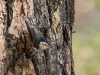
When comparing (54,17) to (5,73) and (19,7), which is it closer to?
(19,7)

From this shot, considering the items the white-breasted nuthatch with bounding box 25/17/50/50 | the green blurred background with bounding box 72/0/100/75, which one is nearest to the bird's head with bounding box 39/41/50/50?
the white-breasted nuthatch with bounding box 25/17/50/50

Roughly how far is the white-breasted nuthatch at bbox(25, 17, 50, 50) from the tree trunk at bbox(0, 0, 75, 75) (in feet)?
0.06

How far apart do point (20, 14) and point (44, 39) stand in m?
0.11

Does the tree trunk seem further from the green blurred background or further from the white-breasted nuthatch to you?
the green blurred background

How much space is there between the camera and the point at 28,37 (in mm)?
991

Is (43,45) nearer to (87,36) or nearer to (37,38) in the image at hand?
(37,38)

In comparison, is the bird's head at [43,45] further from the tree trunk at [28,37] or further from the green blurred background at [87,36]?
the green blurred background at [87,36]

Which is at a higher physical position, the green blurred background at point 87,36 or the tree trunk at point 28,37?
the tree trunk at point 28,37

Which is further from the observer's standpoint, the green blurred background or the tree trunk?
the green blurred background

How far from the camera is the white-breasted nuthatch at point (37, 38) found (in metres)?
0.97

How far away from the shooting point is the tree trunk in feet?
3.24

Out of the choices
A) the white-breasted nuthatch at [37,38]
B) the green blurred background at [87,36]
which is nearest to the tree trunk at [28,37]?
the white-breasted nuthatch at [37,38]

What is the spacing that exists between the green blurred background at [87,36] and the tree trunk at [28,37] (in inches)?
75.8

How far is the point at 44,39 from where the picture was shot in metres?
0.99
